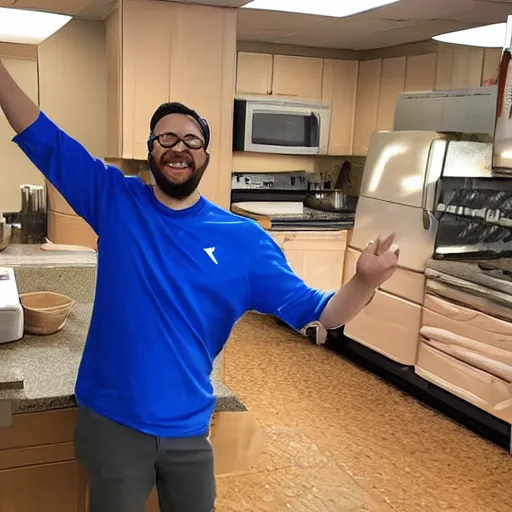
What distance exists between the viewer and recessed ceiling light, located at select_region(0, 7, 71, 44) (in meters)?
2.15

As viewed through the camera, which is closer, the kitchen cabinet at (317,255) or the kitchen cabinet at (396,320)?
the kitchen cabinet at (396,320)

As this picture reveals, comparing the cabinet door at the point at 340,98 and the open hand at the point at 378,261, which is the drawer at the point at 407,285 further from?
the open hand at the point at 378,261

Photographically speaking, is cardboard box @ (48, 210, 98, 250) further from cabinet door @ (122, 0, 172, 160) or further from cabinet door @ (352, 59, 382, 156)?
cabinet door @ (352, 59, 382, 156)

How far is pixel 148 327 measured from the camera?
1.36 m

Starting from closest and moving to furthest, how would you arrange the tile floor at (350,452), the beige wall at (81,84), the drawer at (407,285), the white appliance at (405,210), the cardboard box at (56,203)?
the tile floor at (350,452), the cardboard box at (56,203), the beige wall at (81,84), the white appliance at (405,210), the drawer at (407,285)

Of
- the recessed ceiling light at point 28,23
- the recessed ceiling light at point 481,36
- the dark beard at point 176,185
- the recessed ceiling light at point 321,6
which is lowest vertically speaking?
the dark beard at point 176,185

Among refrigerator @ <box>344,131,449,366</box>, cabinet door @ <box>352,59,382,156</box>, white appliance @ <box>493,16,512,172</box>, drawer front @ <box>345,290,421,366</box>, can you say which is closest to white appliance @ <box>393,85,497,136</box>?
refrigerator @ <box>344,131,449,366</box>

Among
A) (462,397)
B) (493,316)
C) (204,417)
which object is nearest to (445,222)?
(493,316)

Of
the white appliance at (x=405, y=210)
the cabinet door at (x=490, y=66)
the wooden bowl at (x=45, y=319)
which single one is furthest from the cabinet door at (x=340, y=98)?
the wooden bowl at (x=45, y=319)

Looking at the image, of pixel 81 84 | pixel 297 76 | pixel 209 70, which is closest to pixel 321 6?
pixel 209 70

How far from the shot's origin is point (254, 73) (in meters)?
5.05

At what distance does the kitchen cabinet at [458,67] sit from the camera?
4176 mm

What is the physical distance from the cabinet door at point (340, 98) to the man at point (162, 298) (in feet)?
13.0

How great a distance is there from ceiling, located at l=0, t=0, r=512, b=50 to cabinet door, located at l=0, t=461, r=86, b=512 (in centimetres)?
231
